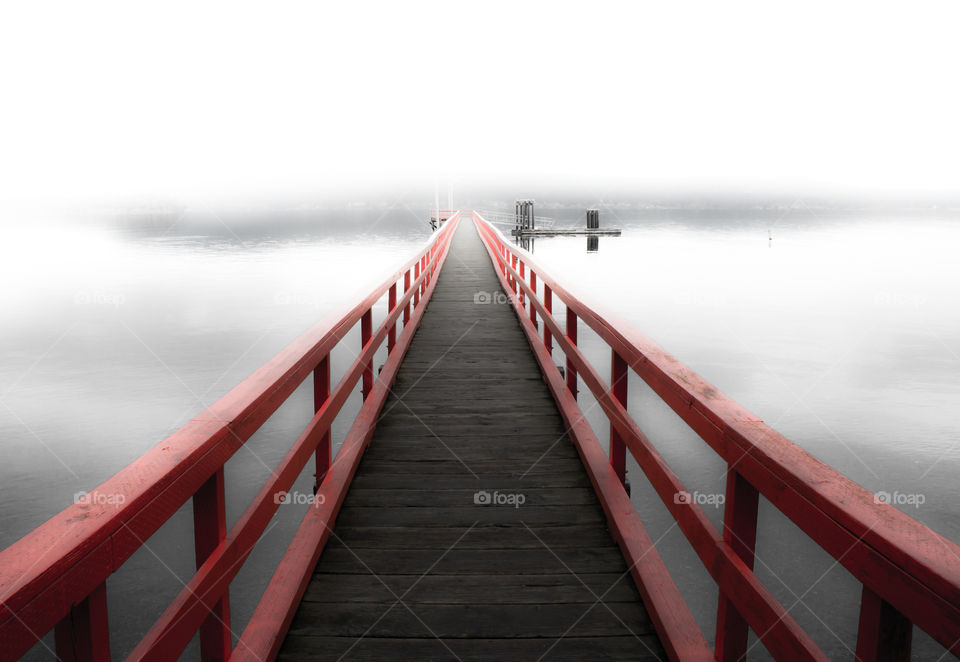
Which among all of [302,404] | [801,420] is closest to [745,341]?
[801,420]

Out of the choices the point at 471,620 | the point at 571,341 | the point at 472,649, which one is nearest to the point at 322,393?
the point at 471,620

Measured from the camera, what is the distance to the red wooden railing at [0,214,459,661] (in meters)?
1.10

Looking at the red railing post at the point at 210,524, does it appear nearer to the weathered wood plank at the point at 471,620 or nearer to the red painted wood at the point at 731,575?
the weathered wood plank at the point at 471,620

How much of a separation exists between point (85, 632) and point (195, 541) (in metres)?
0.61

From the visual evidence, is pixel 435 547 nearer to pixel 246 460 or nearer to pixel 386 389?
pixel 386 389

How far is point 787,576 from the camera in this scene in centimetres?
875

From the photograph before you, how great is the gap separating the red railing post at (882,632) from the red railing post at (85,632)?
1.39 m

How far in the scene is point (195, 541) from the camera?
186 centimetres

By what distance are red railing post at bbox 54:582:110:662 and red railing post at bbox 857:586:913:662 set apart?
4.57 ft

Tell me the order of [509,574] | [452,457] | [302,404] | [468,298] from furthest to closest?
[302,404] → [468,298] → [452,457] → [509,574]

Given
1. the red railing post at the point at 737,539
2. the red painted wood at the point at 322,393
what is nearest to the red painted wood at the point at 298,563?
the red painted wood at the point at 322,393

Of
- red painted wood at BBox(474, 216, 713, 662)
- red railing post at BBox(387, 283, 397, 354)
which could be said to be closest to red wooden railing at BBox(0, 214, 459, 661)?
red painted wood at BBox(474, 216, 713, 662)

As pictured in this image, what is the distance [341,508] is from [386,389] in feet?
6.20

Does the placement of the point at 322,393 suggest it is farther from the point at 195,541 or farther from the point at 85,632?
the point at 85,632
